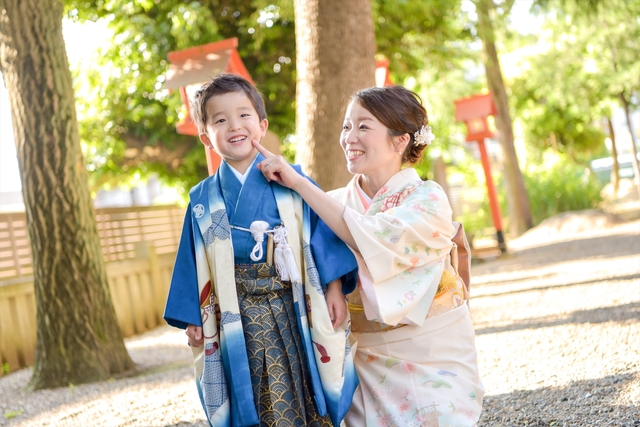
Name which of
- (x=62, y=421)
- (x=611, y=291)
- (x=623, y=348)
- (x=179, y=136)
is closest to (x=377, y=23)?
(x=179, y=136)

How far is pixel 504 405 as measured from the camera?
10.0 feet

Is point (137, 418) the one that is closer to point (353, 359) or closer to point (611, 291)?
point (353, 359)

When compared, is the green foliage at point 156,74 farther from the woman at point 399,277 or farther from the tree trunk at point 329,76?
the woman at point 399,277

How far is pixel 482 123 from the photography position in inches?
397

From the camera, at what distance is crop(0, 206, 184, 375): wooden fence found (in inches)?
227

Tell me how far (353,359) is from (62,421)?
2.19m

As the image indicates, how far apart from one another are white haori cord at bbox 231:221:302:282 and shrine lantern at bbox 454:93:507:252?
8.31 metres

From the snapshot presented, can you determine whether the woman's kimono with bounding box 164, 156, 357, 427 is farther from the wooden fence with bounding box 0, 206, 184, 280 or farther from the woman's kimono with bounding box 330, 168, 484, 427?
the wooden fence with bounding box 0, 206, 184, 280

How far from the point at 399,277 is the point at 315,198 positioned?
0.35 metres

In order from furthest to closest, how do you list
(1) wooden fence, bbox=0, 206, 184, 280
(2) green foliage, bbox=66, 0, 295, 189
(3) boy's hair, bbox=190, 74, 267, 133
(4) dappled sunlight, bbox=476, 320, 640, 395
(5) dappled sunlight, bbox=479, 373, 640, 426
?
1. (2) green foliage, bbox=66, 0, 295, 189
2. (1) wooden fence, bbox=0, 206, 184, 280
3. (4) dappled sunlight, bbox=476, 320, 640, 395
4. (5) dappled sunlight, bbox=479, 373, 640, 426
5. (3) boy's hair, bbox=190, 74, 267, 133

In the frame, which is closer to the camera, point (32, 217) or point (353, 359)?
point (353, 359)

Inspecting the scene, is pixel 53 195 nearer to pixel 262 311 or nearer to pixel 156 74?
pixel 262 311

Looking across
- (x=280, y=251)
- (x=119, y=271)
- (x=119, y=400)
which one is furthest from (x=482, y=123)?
(x=280, y=251)

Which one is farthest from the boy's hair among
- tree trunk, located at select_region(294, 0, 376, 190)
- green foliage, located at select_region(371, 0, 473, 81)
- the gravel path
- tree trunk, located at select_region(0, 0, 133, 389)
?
green foliage, located at select_region(371, 0, 473, 81)
